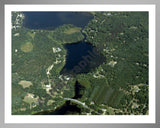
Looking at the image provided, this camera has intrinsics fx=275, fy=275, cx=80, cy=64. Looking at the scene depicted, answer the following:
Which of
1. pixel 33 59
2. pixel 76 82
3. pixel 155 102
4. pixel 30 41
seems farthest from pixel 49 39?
pixel 155 102

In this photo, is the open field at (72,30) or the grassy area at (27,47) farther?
the open field at (72,30)

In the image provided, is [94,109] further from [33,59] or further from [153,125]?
[33,59]

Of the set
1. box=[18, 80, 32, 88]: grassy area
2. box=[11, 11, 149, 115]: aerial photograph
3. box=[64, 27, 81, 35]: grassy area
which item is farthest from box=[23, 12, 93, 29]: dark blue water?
box=[18, 80, 32, 88]: grassy area

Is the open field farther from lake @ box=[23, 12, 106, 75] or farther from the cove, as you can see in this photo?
the cove

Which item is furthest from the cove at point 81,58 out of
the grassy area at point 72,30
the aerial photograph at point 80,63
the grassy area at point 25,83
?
the grassy area at point 25,83

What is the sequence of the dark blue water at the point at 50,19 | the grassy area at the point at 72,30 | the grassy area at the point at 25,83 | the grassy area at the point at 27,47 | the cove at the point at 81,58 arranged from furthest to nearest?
1. the dark blue water at the point at 50,19
2. the grassy area at the point at 72,30
3. the grassy area at the point at 27,47
4. the cove at the point at 81,58
5. the grassy area at the point at 25,83

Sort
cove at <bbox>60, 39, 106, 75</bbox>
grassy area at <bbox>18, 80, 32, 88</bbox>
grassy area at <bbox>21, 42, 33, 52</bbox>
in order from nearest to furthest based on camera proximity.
→ grassy area at <bbox>18, 80, 32, 88</bbox> → cove at <bbox>60, 39, 106, 75</bbox> → grassy area at <bbox>21, 42, 33, 52</bbox>

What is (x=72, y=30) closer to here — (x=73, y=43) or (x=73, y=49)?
(x=73, y=43)

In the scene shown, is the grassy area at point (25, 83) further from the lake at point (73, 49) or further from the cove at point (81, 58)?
the cove at point (81, 58)
